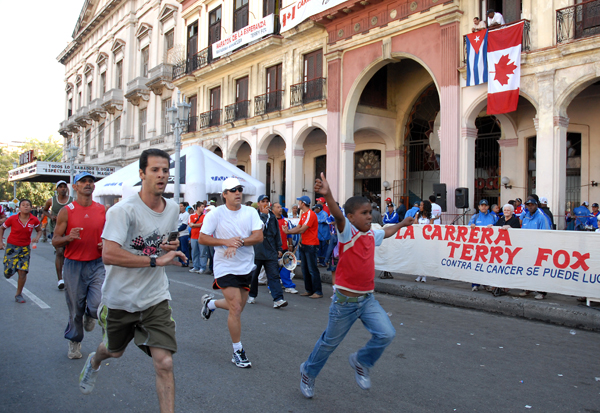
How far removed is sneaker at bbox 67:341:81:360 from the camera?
505 cm

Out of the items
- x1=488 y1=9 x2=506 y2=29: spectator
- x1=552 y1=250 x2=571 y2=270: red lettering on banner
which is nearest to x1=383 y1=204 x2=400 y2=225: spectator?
x1=488 y1=9 x2=506 y2=29: spectator

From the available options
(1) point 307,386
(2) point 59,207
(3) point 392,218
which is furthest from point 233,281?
(3) point 392,218

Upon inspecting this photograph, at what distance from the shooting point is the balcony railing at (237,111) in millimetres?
22866

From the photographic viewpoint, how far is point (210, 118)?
2528 centimetres

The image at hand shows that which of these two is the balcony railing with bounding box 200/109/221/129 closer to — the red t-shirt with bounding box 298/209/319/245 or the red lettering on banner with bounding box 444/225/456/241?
the red t-shirt with bounding box 298/209/319/245

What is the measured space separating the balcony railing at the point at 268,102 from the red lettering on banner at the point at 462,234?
12.9m

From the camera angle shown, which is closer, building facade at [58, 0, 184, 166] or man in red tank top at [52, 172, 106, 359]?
man in red tank top at [52, 172, 106, 359]

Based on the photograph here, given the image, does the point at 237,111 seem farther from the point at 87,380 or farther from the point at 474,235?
the point at 87,380

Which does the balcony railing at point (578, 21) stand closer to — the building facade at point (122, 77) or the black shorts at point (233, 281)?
the black shorts at point (233, 281)

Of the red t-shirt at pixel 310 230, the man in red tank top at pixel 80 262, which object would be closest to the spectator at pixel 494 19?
the red t-shirt at pixel 310 230

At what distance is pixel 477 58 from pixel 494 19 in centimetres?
106

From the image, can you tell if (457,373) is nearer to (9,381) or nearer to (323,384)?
(323,384)

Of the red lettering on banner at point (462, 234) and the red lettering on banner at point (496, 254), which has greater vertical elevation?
the red lettering on banner at point (462, 234)

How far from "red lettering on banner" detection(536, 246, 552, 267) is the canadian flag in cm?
581
